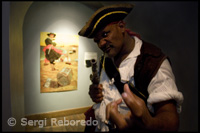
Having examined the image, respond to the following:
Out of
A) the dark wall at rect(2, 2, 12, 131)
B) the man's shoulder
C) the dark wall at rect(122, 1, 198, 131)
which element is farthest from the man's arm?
the dark wall at rect(2, 2, 12, 131)

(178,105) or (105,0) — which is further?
(105,0)

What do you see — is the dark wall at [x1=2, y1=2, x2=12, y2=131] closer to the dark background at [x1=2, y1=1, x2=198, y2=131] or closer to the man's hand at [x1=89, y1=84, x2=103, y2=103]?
the dark background at [x1=2, y1=1, x2=198, y2=131]

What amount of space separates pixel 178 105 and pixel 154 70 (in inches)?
6.1

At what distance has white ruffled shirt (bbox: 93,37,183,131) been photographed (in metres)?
0.40

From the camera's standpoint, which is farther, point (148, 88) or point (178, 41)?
point (178, 41)

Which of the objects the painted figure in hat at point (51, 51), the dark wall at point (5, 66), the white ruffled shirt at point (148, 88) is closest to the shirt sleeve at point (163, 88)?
the white ruffled shirt at point (148, 88)

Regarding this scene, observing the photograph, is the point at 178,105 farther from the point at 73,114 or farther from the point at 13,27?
the point at 13,27

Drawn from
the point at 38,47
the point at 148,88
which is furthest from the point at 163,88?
the point at 38,47

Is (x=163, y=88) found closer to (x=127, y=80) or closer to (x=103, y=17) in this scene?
(x=127, y=80)

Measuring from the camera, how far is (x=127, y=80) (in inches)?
21.2

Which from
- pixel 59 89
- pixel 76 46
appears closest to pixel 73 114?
pixel 59 89

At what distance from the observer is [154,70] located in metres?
0.48

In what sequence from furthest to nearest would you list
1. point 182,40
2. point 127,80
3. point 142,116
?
point 182,40
point 127,80
point 142,116

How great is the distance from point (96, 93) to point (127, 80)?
178 mm
